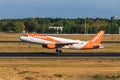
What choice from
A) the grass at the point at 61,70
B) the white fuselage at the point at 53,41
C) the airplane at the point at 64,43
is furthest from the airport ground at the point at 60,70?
the white fuselage at the point at 53,41

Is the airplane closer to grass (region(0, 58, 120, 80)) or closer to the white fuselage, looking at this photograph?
the white fuselage

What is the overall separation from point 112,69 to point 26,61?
12719 mm

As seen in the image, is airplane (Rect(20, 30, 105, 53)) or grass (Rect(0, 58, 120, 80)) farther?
airplane (Rect(20, 30, 105, 53))

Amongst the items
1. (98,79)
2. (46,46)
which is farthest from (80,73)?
(46,46)

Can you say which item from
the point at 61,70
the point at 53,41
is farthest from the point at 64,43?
the point at 61,70

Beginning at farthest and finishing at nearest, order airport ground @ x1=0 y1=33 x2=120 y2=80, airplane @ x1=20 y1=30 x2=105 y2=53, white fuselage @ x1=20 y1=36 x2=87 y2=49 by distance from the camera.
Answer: white fuselage @ x1=20 y1=36 x2=87 y2=49, airplane @ x1=20 y1=30 x2=105 y2=53, airport ground @ x1=0 y1=33 x2=120 y2=80

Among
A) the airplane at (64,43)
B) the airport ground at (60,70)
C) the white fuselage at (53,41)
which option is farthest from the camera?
the white fuselage at (53,41)

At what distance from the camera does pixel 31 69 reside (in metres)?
44.6

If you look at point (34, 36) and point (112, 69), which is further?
point (34, 36)

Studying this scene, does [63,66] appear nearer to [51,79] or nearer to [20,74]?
Result: [20,74]

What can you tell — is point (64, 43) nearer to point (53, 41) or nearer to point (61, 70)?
point (53, 41)

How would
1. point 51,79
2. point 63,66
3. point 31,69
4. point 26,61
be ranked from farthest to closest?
1. point 26,61
2. point 63,66
3. point 31,69
4. point 51,79

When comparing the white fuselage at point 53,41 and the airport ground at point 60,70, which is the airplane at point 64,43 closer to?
the white fuselage at point 53,41

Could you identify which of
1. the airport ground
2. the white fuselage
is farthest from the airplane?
the airport ground
